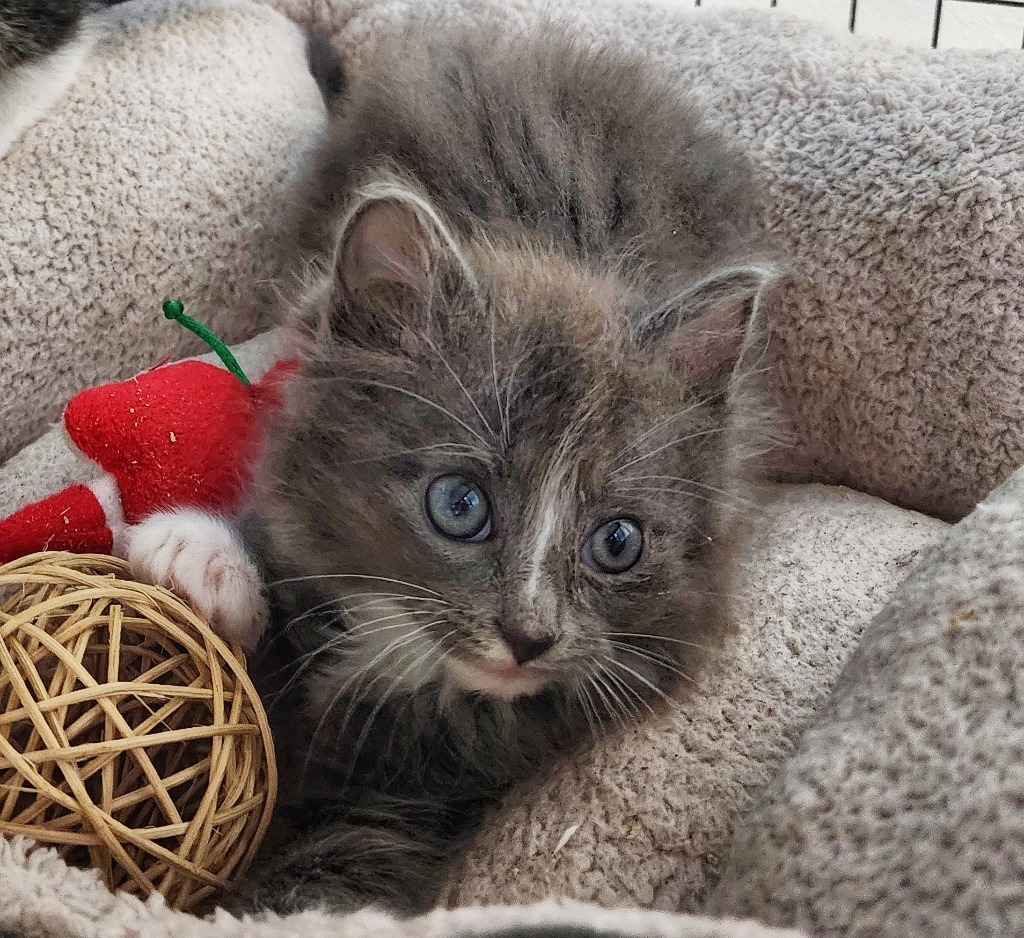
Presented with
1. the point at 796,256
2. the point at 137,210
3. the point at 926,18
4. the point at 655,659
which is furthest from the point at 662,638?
the point at 926,18

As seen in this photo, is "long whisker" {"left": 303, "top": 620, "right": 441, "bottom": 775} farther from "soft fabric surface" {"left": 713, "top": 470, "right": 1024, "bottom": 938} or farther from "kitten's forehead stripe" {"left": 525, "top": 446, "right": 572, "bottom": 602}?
"soft fabric surface" {"left": 713, "top": 470, "right": 1024, "bottom": 938}

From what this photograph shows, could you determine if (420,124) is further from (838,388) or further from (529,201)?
(838,388)

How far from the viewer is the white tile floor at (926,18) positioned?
96.7 inches

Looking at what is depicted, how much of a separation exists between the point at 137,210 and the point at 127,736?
1.17 meters

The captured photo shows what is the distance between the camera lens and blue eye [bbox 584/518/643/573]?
1.16 metres

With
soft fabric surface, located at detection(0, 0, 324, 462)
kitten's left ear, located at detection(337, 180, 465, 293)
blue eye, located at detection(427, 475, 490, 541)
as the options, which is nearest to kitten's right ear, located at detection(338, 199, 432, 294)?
kitten's left ear, located at detection(337, 180, 465, 293)

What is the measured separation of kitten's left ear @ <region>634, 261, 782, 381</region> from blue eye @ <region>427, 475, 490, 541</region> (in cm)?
28

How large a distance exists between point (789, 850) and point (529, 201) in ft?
2.92

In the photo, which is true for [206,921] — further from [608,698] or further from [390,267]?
[390,267]

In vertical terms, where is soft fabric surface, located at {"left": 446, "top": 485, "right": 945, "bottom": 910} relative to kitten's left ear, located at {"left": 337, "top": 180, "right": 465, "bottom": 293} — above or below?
below

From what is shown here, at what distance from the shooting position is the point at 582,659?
3.80 ft

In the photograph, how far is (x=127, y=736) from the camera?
99 centimetres

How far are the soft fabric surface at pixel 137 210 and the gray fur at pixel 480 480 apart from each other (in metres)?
0.52

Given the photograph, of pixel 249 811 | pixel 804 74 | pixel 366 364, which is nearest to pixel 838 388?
pixel 804 74
